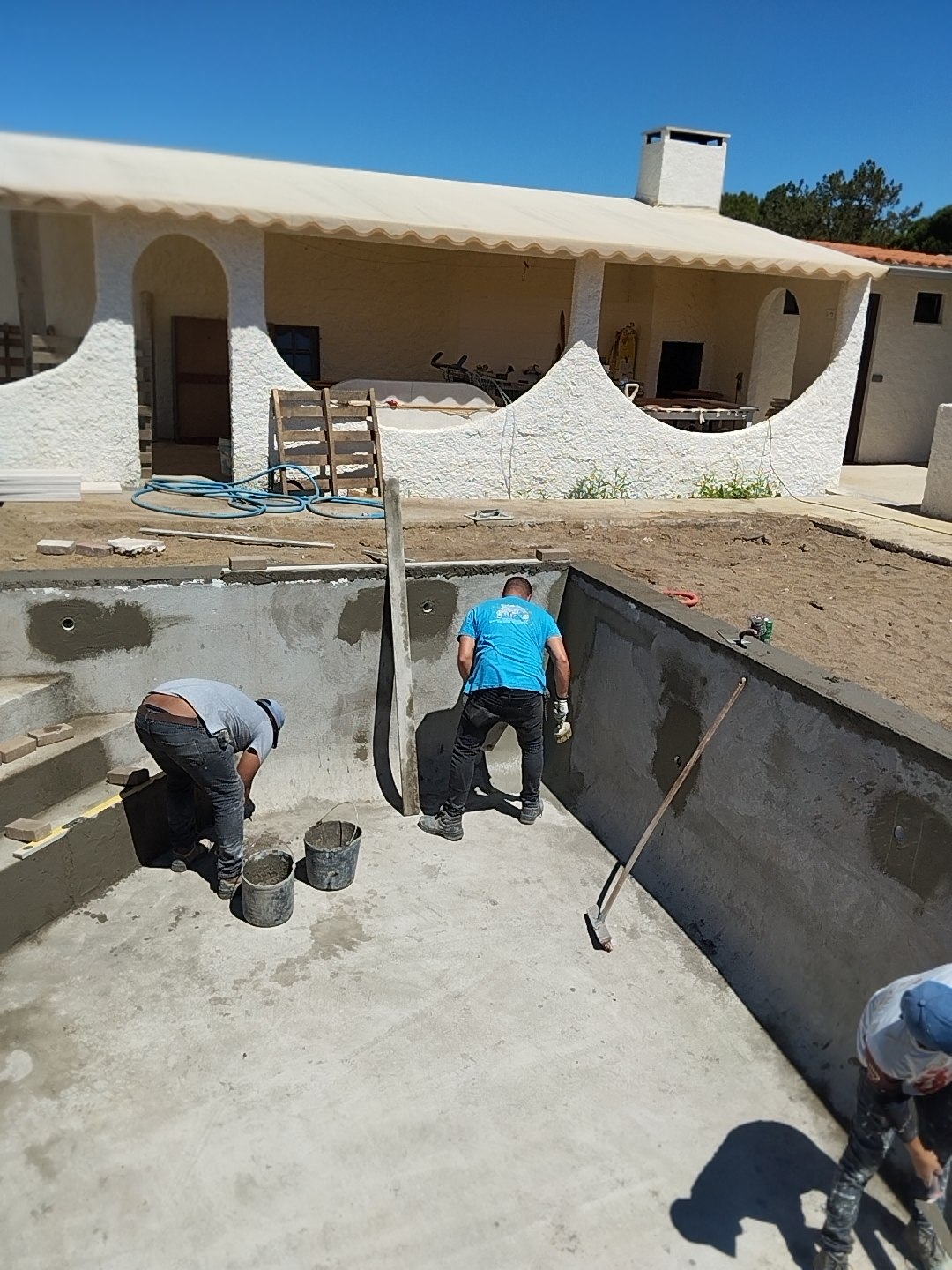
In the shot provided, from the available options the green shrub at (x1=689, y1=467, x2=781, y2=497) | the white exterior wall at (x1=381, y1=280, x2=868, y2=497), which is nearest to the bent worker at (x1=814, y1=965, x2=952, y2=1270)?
the white exterior wall at (x1=381, y1=280, x2=868, y2=497)

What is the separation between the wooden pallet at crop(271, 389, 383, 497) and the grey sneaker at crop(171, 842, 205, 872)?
5675 millimetres

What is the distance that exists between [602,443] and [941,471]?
4054mm

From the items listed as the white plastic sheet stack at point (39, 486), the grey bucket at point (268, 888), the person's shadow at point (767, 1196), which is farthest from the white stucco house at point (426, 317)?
the person's shadow at point (767, 1196)

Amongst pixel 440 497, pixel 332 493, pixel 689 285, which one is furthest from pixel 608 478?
pixel 689 285

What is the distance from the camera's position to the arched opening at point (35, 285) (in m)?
13.2

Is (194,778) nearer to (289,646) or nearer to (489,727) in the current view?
(289,646)

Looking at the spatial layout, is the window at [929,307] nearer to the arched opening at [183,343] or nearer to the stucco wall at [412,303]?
the stucco wall at [412,303]

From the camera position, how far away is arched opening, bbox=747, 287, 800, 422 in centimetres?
1463

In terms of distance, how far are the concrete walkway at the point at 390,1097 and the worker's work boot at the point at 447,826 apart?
69 cm

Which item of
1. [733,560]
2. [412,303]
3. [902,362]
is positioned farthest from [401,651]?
[902,362]

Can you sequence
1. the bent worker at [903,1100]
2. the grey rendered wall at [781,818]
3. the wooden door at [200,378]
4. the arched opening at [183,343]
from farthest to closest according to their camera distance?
the wooden door at [200,378], the arched opening at [183,343], the grey rendered wall at [781,818], the bent worker at [903,1100]

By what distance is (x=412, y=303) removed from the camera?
50.1ft

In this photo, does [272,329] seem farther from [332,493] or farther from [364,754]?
[364,754]

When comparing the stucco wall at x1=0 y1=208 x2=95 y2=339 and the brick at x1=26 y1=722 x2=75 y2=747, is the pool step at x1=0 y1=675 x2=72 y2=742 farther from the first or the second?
the stucco wall at x1=0 y1=208 x2=95 y2=339
